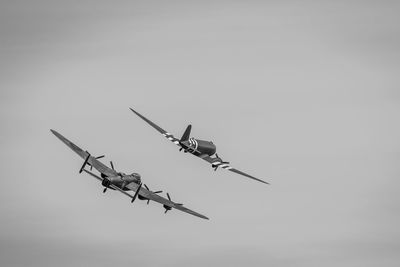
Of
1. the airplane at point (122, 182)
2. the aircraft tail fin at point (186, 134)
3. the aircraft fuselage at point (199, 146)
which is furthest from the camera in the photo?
the aircraft fuselage at point (199, 146)

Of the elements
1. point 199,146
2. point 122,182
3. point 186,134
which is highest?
point 199,146

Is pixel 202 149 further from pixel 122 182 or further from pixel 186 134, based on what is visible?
pixel 122 182

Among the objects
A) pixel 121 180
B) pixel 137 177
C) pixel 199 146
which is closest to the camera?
pixel 121 180

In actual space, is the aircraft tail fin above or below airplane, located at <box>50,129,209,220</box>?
above

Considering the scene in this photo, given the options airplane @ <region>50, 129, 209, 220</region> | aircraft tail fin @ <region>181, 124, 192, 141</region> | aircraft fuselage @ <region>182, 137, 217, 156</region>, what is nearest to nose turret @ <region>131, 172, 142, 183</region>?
airplane @ <region>50, 129, 209, 220</region>

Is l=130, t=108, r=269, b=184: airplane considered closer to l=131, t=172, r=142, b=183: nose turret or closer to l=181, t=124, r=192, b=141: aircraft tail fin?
l=181, t=124, r=192, b=141: aircraft tail fin

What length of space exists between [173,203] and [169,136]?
1495 centimetres

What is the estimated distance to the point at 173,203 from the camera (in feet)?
482

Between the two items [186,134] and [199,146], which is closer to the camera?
[186,134]

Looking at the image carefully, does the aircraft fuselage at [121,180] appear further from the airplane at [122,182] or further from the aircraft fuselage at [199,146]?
the aircraft fuselage at [199,146]

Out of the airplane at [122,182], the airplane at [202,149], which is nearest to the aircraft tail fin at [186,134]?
the airplane at [202,149]

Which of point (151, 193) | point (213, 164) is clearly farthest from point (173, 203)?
point (213, 164)

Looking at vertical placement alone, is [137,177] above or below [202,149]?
below

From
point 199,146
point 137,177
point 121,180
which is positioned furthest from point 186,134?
point 121,180
